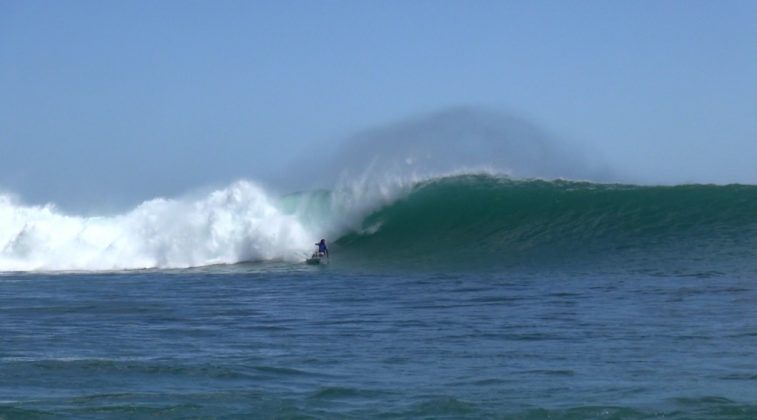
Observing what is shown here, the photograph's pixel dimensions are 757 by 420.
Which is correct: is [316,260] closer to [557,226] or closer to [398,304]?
[557,226]

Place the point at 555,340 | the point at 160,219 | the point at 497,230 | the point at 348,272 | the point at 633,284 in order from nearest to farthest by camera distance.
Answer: the point at 555,340, the point at 633,284, the point at 348,272, the point at 497,230, the point at 160,219

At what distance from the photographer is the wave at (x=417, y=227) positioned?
20.7 meters

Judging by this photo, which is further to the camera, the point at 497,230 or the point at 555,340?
the point at 497,230

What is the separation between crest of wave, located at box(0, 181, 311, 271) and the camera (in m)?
25.9

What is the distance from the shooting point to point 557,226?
2284 cm

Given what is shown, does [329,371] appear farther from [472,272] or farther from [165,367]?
[472,272]

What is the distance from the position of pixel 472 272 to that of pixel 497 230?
4.92m

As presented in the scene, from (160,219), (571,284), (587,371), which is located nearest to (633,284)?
(571,284)

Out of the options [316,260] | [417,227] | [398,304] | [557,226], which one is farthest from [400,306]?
[417,227]

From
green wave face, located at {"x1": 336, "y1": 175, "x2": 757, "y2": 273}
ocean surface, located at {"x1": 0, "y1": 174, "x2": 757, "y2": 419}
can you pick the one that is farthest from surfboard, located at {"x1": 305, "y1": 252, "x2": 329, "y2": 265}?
green wave face, located at {"x1": 336, "y1": 175, "x2": 757, "y2": 273}

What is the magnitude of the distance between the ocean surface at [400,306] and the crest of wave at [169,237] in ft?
0.20

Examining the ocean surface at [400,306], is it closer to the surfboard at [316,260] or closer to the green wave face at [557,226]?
the green wave face at [557,226]

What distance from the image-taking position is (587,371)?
844cm

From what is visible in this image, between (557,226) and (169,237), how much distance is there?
33.1 feet
